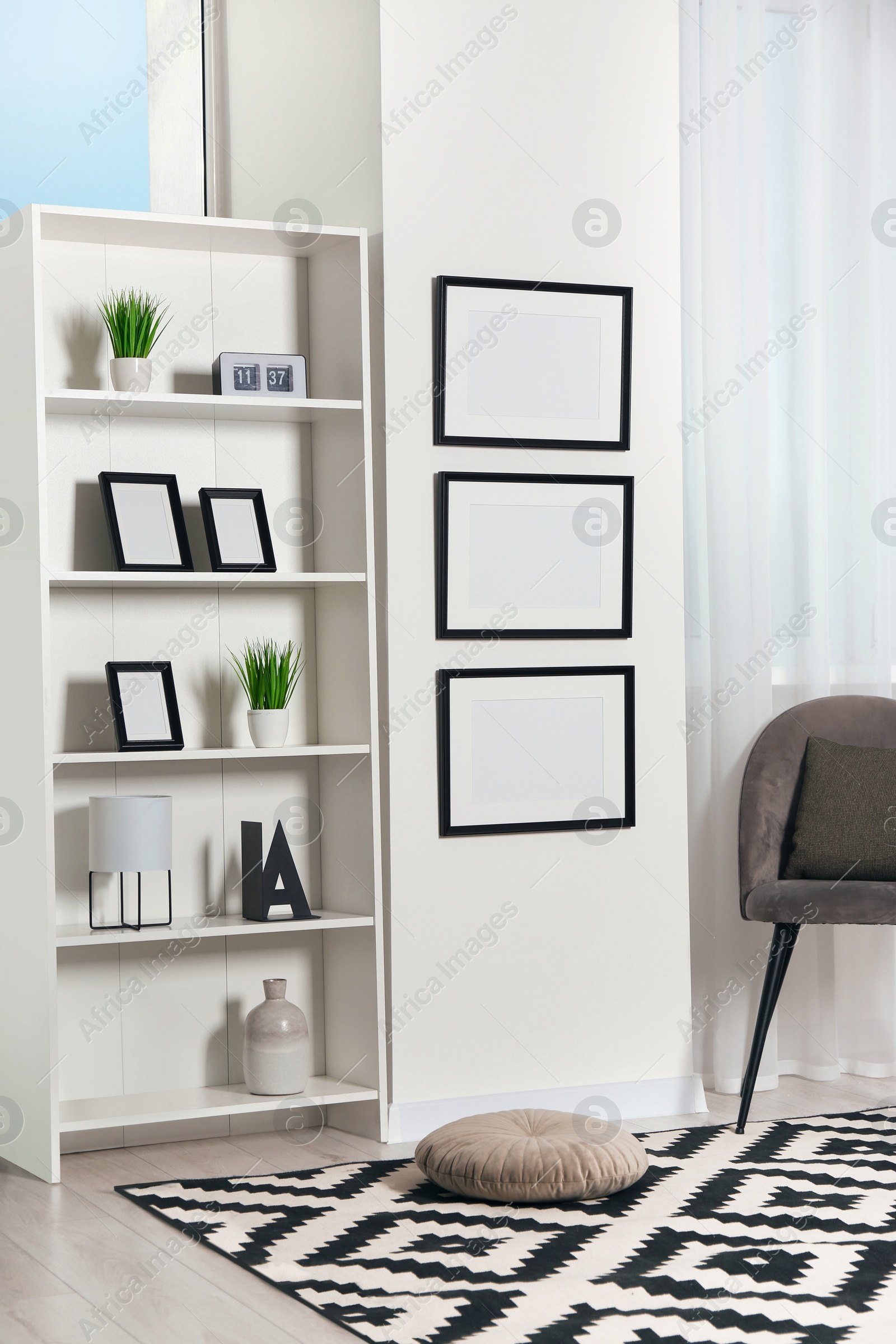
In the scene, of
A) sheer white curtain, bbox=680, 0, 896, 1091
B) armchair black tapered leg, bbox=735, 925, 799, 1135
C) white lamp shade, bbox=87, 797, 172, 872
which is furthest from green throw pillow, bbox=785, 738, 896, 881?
white lamp shade, bbox=87, 797, 172, 872

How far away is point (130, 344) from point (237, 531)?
19.0 inches

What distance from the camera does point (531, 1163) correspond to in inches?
115

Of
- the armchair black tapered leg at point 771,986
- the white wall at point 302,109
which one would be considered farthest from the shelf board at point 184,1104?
the white wall at point 302,109

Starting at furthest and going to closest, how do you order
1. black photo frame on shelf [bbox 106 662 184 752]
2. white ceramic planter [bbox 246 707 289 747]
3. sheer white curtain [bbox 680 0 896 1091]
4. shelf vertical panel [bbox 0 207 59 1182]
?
sheer white curtain [bbox 680 0 896 1091] < white ceramic planter [bbox 246 707 289 747] < black photo frame on shelf [bbox 106 662 184 752] < shelf vertical panel [bbox 0 207 59 1182]

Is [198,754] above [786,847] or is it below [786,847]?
above

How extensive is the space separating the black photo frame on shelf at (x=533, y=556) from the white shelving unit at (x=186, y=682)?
0.21 metres

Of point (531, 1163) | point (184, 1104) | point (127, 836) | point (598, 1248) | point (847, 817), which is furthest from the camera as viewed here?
point (847, 817)

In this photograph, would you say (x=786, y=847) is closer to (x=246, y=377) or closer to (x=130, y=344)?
(x=246, y=377)

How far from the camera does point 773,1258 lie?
2629 millimetres

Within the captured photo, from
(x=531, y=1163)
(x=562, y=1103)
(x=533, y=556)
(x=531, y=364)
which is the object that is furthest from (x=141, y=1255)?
(x=531, y=364)

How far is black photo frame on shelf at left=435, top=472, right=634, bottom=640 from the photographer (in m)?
3.62

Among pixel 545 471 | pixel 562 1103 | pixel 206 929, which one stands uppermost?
pixel 545 471

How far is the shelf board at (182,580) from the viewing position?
336 centimetres

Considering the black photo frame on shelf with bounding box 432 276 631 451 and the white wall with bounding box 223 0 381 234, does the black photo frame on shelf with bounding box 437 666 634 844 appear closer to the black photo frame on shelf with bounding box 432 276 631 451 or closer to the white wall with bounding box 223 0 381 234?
the black photo frame on shelf with bounding box 432 276 631 451
